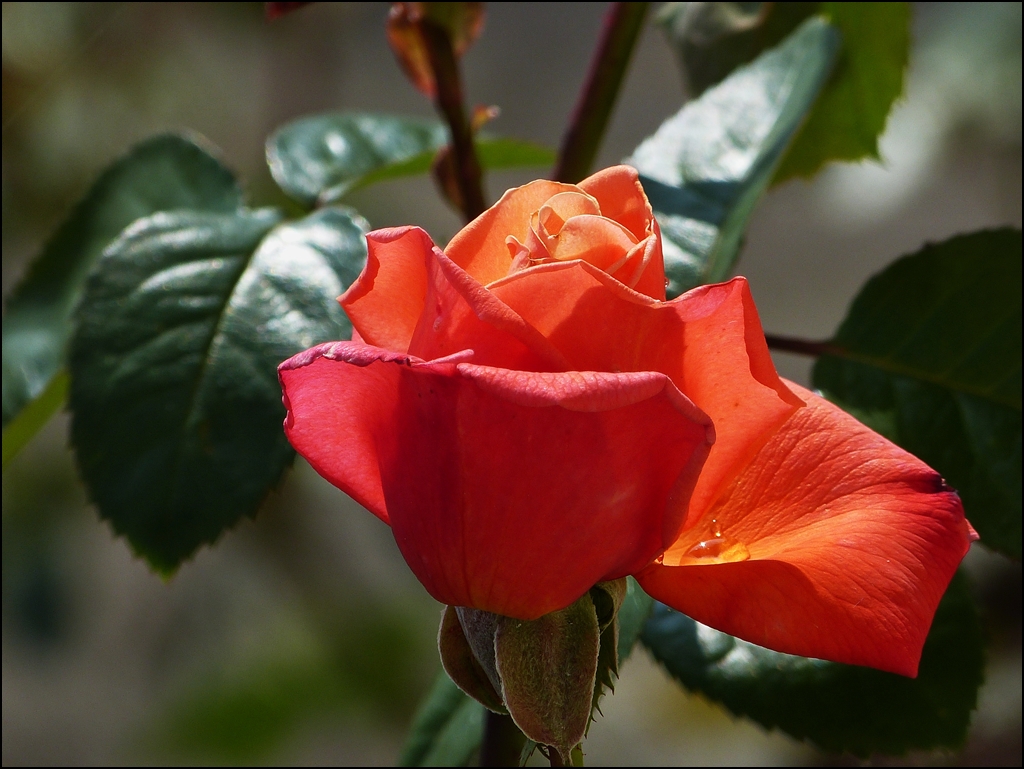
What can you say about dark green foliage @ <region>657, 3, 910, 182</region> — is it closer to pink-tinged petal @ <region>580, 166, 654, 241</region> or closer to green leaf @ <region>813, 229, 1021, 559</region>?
green leaf @ <region>813, 229, 1021, 559</region>

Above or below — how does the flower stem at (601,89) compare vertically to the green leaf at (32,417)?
above

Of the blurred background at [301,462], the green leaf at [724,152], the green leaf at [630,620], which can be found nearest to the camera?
the green leaf at [630,620]

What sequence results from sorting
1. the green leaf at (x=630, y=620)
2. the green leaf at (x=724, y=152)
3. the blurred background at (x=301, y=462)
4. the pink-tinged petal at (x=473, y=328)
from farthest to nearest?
the blurred background at (x=301, y=462) < the green leaf at (x=724, y=152) < the green leaf at (x=630, y=620) < the pink-tinged petal at (x=473, y=328)

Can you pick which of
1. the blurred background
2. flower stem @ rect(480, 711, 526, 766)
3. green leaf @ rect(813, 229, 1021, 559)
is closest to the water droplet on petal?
flower stem @ rect(480, 711, 526, 766)

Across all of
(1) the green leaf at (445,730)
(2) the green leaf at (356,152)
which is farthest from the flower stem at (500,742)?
(2) the green leaf at (356,152)

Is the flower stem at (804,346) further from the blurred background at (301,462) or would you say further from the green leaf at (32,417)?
the blurred background at (301,462)

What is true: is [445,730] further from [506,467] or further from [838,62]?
[838,62]

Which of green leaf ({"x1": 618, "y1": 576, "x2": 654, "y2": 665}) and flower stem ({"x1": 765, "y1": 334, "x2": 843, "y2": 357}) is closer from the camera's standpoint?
green leaf ({"x1": 618, "y1": 576, "x2": 654, "y2": 665})

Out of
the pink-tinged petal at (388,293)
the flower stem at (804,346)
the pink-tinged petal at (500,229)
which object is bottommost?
the flower stem at (804,346)
